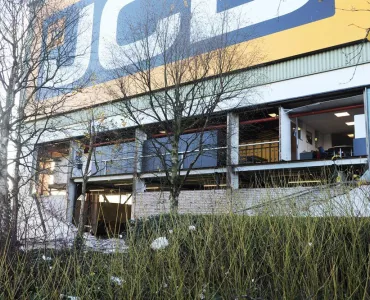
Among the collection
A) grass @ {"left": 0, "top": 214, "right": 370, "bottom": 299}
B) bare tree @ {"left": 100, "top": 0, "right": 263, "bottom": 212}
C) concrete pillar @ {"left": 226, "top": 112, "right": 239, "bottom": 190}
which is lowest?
grass @ {"left": 0, "top": 214, "right": 370, "bottom": 299}

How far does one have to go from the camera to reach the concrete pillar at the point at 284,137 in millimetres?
20453

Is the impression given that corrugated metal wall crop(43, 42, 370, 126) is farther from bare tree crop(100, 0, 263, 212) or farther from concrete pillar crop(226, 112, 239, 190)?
concrete pillar crop(226, 112, 239, 190)

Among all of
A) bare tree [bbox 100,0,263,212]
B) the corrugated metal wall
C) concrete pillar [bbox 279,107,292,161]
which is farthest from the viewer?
concrete pillar [bbox 279,107,292,161]

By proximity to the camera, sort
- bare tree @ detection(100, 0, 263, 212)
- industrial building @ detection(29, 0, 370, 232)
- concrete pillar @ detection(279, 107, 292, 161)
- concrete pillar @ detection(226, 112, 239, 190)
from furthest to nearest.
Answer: concrete pillar @ detection(226, 112, 239, 190) < concrete pillar @ detection(279, 107, 292, 161) < industrial building @ detection(29, 0, 370, 232) < bare tree @ detection(100, 0, 263, 212)

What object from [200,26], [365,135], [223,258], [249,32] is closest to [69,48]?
[200,26]

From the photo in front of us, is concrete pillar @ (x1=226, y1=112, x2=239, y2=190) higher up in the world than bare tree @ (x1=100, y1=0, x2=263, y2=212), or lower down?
lower down

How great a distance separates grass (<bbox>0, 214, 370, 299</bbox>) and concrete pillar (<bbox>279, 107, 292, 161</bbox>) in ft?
49.6

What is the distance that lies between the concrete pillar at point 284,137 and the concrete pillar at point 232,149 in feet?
7.73

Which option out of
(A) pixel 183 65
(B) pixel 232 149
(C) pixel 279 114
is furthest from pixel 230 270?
(C) pixel 279 114

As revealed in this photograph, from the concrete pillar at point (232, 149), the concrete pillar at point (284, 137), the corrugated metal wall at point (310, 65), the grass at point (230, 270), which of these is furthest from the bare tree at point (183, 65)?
the grass at point (230, 270)

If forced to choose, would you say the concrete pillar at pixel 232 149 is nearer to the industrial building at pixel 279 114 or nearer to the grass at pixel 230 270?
the industrial building at pixel 279 114

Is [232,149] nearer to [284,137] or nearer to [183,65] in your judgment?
[284,137]

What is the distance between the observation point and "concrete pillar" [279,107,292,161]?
67.1 feet

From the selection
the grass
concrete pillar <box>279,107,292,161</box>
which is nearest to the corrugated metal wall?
concrete pillar <box>279,107,292,161</box>
